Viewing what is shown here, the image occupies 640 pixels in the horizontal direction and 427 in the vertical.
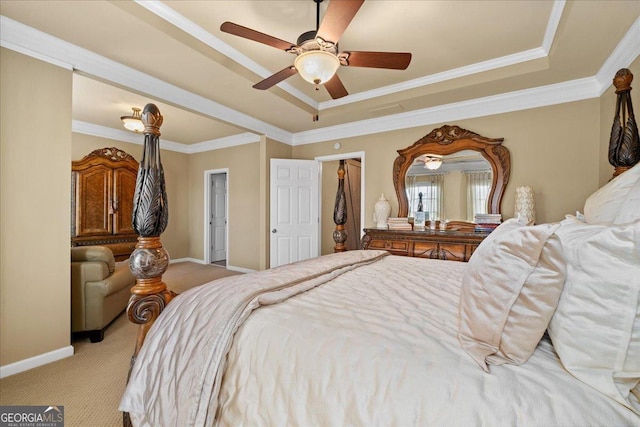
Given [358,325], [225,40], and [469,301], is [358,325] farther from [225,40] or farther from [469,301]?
[225,40]

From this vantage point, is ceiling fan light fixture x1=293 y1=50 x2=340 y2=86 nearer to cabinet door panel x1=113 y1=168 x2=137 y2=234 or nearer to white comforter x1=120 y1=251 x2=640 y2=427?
white comforter x1=120 y1=251 x2=640 y2=427

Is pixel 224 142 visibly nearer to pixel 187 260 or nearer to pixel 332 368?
pixel 187 260

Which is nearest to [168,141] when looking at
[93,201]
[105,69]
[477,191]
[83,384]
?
[93,201]

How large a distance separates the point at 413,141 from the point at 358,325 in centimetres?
348

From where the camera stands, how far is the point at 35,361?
211cm

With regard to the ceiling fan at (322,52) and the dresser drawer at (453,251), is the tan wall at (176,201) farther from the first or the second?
the dresser drawer at (453,251)

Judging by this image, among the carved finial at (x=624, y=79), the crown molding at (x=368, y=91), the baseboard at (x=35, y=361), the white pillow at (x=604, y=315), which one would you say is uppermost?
the crown molding at (x=368, y=91)

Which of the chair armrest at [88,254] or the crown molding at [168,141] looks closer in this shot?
the chair armrest at [88,254]

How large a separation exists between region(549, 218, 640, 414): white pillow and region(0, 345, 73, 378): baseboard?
128 inches

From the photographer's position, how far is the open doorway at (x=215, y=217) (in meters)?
6.07

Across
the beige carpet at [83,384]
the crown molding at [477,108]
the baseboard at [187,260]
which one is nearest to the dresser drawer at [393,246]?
the crown molding at [477,108]

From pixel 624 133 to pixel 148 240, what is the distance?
9.09 ft

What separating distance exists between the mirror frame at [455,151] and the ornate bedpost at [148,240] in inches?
127

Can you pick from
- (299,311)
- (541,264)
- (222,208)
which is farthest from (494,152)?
(222,208)
